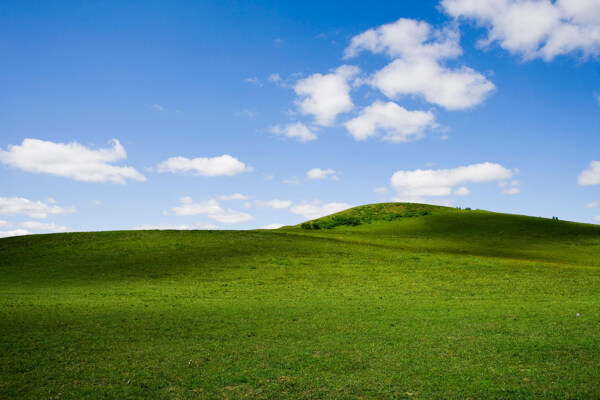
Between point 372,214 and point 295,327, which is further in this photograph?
point 372,214

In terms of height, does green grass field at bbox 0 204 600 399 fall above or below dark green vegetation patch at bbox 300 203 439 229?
A: below

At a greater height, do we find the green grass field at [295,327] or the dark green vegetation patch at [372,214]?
the dark green vegetation patch at [372,214]

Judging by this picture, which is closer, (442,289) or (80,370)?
(80,370)

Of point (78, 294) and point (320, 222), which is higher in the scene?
point (320, 222)

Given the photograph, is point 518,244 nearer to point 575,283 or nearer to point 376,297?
point 575,283

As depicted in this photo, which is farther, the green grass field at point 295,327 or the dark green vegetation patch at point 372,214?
the dark green vegetation patch at point 372,214

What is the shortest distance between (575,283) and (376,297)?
13.0 metres

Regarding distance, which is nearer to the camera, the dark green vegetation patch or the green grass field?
the green grass field

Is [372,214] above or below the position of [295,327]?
above

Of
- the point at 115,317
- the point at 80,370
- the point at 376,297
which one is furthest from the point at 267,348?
the point at 376,297

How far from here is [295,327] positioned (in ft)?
43.3

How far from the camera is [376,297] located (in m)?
19.4

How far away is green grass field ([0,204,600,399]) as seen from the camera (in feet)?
27.8

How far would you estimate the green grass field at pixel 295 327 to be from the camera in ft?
27.8
